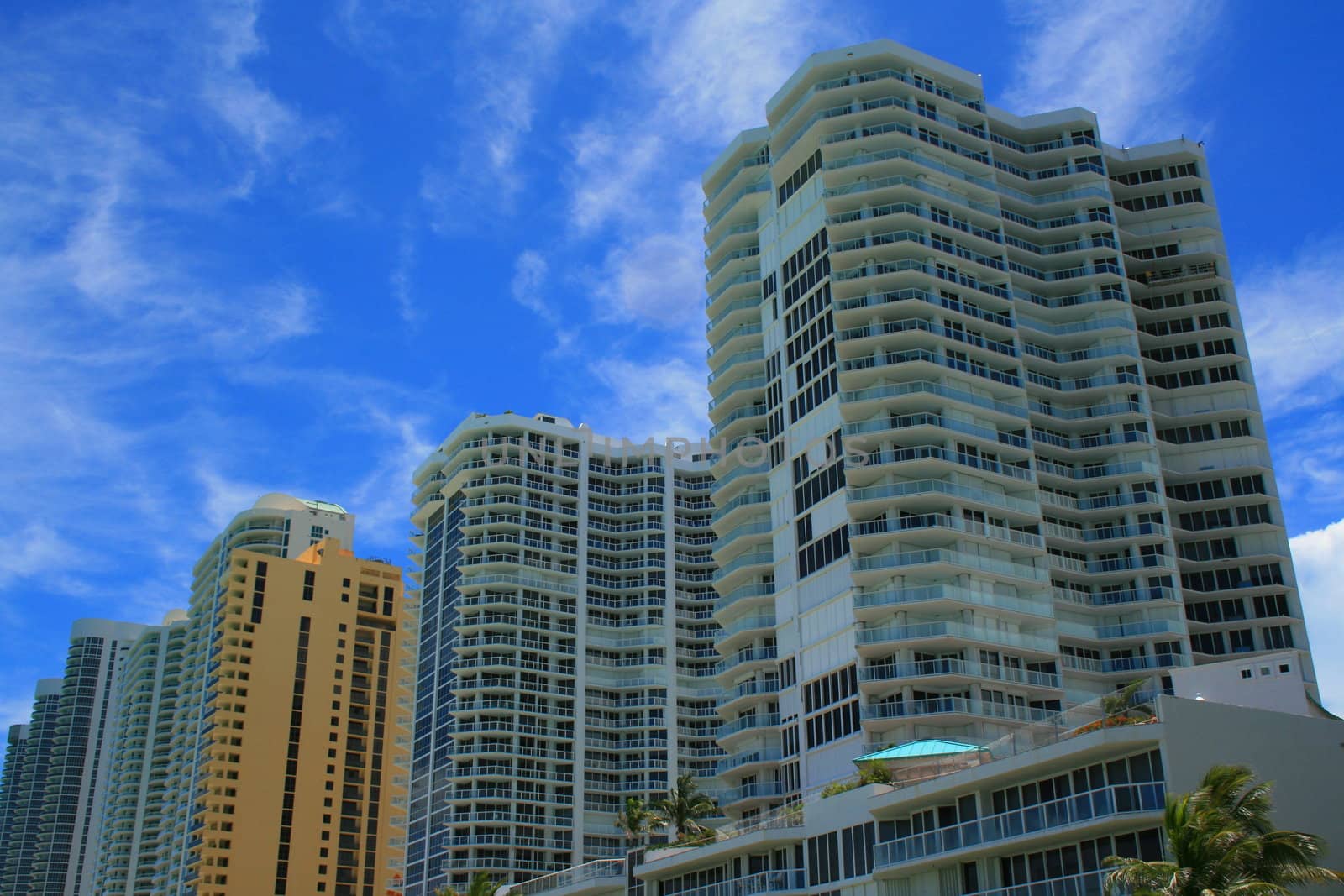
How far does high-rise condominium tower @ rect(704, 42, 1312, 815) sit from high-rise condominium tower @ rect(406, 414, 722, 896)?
1464 inches

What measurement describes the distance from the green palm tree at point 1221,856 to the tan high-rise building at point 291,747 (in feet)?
450

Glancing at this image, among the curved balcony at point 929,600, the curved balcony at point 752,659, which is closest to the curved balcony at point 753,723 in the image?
the curved balcony at point 752,659

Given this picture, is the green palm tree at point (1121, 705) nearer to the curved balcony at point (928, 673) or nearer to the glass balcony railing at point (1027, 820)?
the glass balcony railing at point (1027, 820)

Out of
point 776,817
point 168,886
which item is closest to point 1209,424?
point 776,817

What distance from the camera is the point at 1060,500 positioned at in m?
108

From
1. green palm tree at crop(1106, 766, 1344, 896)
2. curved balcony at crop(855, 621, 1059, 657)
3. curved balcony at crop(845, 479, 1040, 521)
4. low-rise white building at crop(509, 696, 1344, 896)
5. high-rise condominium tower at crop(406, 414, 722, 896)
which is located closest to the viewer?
green palm tree at crop(1106, 766, 1344, 896)

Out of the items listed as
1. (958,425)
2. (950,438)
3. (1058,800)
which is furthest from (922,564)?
(1058,800)

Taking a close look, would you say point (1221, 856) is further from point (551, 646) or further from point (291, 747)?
point (291, 747)

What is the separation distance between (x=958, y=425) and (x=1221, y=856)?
199ft

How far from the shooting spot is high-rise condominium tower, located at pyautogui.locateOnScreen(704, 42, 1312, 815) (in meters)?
94.4

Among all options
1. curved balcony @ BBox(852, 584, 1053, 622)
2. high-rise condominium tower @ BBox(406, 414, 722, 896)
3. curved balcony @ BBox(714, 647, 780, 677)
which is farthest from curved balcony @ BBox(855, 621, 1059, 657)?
high-rise condominium tower @ BBox(406, 414, 722, 896)

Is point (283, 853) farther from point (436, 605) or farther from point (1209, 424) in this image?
point (1209, 424)

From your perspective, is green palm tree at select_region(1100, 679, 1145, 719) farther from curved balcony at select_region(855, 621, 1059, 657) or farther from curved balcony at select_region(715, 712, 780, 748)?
curved balcony at select_region(715, 712, 780, 748)

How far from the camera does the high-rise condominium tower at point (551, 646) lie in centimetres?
13900
